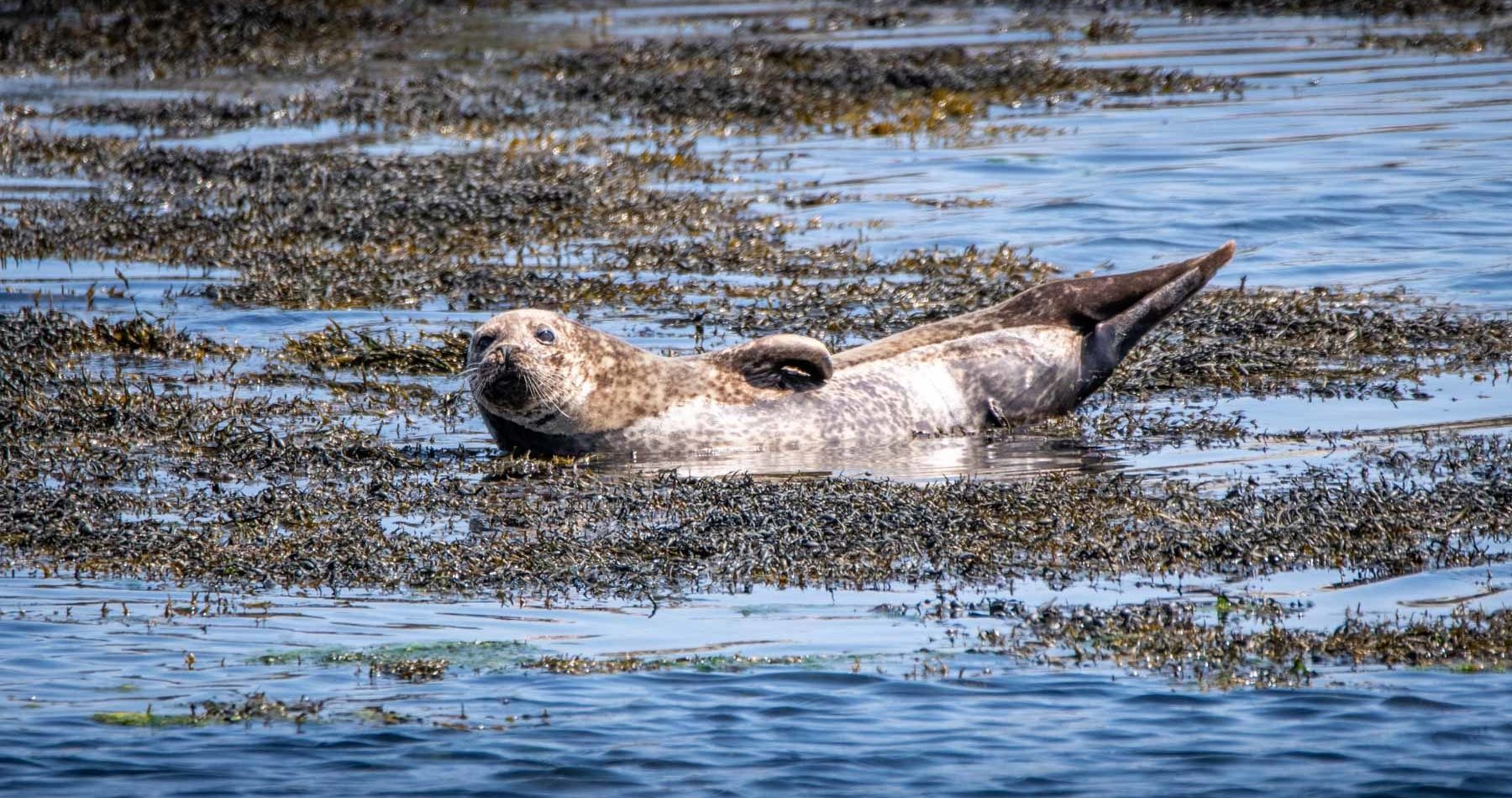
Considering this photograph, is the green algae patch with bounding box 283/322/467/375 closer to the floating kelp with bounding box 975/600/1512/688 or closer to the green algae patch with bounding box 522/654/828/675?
the green algae patch with bounding box 522/654/828/675

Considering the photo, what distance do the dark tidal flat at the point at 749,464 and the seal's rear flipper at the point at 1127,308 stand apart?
0.28 metres

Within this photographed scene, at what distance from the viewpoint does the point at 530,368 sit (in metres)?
8.98

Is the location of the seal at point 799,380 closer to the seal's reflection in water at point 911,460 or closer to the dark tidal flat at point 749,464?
the seal's reflection in water at point 911,460

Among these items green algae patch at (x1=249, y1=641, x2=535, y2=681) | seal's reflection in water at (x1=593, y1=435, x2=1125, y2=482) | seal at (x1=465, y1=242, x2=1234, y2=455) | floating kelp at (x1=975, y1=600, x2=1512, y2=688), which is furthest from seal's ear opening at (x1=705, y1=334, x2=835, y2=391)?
green algae patch at (x1=249, y1=641, x2=535, y2=681)

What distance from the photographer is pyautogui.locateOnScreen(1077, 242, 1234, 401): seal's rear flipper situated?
32.5ft

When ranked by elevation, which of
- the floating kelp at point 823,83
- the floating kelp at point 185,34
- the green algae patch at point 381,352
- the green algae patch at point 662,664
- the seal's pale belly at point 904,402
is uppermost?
the floating kelp at point 185,34

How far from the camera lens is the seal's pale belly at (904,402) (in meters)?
9.20

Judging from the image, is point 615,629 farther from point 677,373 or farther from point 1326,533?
point 677,373

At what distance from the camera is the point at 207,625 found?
6.31 m

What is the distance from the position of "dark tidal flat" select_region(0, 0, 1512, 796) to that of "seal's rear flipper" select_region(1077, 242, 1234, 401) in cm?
28

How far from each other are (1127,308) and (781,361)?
6.19 feet

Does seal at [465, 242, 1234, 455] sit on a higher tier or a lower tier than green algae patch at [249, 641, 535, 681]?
higher

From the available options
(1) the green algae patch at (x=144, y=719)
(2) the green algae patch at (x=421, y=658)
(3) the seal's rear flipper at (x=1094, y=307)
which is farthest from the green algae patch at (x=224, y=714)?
(3) the seal's rear flipper at (x=1094, y=307)

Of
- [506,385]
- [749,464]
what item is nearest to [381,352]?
[506,385]
